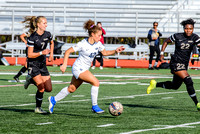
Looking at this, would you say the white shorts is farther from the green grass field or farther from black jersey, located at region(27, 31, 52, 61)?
black jersey, located at region(27, 31, 52, 61)

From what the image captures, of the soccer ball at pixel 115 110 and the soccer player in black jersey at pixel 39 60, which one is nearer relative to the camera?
the soccer ball at pixel 115 110

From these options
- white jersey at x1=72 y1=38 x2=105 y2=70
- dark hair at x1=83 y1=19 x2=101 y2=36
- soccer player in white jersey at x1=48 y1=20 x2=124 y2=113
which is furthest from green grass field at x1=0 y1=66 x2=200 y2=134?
dark hair at x1=83 y1=19 x2=101 y2=36

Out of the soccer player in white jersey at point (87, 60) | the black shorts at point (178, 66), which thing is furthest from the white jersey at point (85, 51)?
the black shorts at point (178, 66)

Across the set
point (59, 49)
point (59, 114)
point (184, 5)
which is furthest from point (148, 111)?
point (184, 5)

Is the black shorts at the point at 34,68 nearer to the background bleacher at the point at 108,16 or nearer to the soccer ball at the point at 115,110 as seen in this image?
the soccer ball at the point at 115,110

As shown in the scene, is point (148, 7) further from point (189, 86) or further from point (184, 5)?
point (189, 86)

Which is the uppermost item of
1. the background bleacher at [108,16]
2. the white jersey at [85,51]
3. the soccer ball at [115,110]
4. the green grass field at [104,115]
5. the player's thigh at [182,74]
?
the background bleacher at [108,16]

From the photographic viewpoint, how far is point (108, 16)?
33812mm

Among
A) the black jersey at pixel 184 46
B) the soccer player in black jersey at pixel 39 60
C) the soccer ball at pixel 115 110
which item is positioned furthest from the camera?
the black jersey at pixel 184 46

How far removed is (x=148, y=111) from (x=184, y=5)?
96.4 ft

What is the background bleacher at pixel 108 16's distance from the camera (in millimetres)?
28703

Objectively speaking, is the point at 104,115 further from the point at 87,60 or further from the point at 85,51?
the point at 85,51

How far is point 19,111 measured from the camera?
9.02 meters

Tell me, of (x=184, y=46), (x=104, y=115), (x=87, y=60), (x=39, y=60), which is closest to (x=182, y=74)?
(x=184, y=46)
